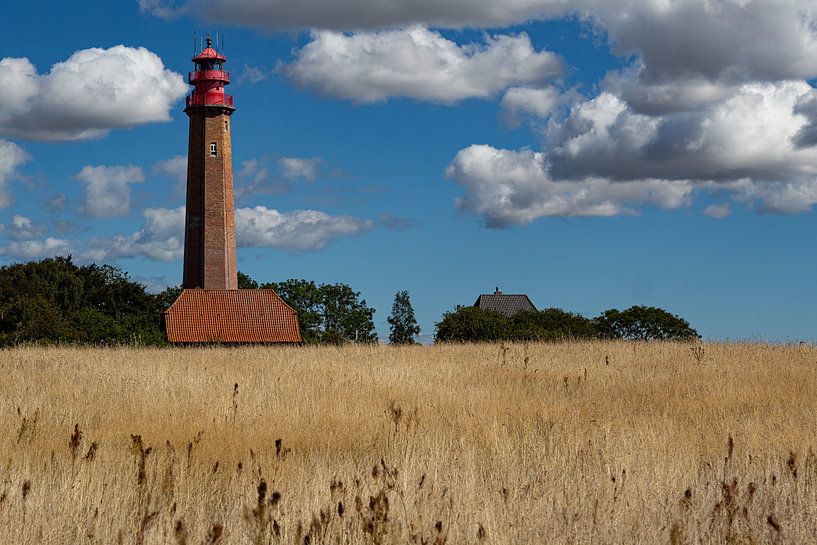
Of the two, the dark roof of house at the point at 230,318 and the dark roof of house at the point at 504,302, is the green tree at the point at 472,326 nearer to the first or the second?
the dark roof of house at the point at 230,318

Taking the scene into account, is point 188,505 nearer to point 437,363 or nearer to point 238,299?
point 437,363

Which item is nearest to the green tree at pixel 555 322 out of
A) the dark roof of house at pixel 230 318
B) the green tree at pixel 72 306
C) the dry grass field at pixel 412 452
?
the dark roof of house at pixel 230 318

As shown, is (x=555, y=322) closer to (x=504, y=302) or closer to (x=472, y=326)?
(x=472, y=326)

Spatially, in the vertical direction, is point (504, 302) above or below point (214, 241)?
below

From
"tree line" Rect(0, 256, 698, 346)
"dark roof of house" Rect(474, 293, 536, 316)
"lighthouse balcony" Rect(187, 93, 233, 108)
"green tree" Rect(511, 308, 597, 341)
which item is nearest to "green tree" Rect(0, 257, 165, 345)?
"tree line" Rect(0, 256, 698, 346)

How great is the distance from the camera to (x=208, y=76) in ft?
171

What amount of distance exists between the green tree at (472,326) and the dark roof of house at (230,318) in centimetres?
754

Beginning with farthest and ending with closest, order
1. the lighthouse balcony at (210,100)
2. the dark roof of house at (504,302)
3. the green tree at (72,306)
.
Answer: the dark roof of house at (504,302) < the lighthouse balcony at (210,100) < the green tree at (72,306)

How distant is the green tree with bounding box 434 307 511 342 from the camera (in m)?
45.4

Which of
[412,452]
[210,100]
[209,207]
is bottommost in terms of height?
[412,452]

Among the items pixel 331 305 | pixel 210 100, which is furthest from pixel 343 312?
pixel 210 100

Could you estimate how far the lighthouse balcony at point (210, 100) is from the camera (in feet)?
167

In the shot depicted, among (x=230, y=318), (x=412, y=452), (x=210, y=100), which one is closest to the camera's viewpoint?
(x=412, y=452)

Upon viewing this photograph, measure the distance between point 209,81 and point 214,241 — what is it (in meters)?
9.77
